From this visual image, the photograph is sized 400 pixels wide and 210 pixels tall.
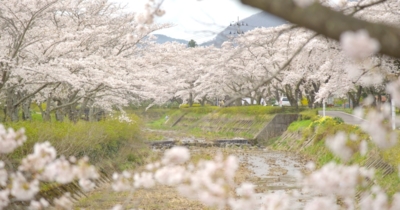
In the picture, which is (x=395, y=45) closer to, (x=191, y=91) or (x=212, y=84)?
(x=212, y=84)

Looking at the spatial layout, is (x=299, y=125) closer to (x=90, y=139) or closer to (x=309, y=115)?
(x=309, y=115)

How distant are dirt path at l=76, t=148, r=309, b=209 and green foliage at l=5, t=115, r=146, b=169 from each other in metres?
0.95

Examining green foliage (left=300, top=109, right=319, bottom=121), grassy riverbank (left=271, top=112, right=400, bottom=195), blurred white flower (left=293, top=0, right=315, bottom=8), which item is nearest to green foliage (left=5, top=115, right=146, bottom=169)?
grassy riverbank (left=271, top=112, right=400, bottom=195)

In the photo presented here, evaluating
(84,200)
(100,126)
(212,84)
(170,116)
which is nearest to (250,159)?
(100,126)

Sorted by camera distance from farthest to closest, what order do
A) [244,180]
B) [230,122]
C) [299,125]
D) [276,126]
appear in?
[230,122] → [276,126] → [299,125] → [244,180]

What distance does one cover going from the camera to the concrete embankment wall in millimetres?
23094

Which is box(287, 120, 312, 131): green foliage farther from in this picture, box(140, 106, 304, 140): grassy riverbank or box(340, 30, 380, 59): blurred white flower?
box(340, 30, 380, 59): blurred white flower

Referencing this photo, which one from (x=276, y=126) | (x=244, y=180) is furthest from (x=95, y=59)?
(x=276, y=126)

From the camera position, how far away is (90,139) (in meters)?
11.2

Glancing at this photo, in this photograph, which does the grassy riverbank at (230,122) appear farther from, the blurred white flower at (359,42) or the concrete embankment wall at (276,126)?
the blurred white flower at (359,42)

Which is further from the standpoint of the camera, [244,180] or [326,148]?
[326,148]

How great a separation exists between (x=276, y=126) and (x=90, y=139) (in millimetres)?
13154

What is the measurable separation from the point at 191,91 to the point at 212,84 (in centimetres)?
531

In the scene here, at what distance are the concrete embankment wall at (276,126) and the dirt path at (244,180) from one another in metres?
2.95
